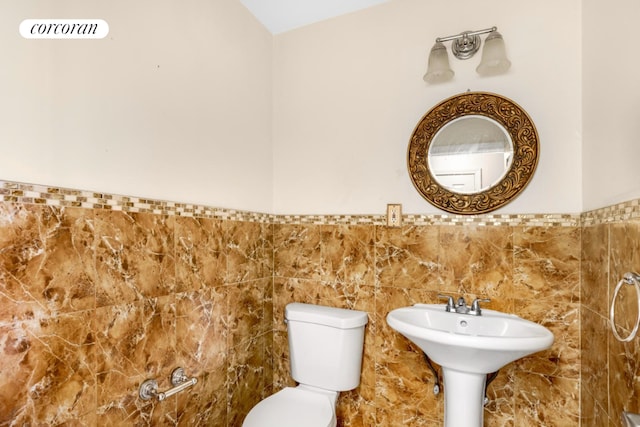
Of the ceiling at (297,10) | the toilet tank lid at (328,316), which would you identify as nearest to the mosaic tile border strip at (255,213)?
the toilet tank lid at (328,316)

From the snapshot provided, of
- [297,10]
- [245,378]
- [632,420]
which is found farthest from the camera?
[297,10]

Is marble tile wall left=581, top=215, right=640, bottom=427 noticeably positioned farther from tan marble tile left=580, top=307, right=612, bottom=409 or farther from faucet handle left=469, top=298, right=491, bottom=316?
faucet handle left=469, top=298, right=491, bottom=316

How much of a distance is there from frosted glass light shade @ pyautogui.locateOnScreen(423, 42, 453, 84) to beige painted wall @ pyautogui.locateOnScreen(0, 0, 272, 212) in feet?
3.30

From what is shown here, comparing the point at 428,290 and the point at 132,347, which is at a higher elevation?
the point at 428,290

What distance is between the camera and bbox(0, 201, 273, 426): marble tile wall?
0.89m

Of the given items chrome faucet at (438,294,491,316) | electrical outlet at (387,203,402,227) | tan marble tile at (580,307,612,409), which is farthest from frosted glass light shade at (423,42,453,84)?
tan marble tile at (580,307,612,409)

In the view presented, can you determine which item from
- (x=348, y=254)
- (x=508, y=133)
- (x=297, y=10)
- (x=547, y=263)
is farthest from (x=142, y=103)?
(x=547, y=263)

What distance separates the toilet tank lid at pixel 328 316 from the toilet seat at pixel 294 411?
14.3 inches

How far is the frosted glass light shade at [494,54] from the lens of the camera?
147 cm

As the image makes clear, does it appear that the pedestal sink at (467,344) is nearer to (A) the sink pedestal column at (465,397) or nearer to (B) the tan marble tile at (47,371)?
(A) the sink pedestal column at (465,397)

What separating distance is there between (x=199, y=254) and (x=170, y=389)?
0.56m

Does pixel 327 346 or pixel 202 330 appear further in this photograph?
pixel 327 346

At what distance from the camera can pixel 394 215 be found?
172cm

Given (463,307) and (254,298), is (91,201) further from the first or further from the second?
(463,307)
